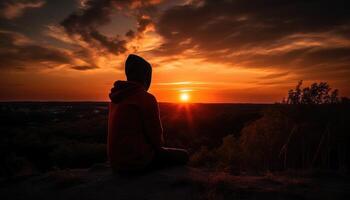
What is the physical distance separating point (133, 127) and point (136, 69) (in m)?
1.15

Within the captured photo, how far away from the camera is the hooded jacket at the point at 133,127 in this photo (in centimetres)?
527

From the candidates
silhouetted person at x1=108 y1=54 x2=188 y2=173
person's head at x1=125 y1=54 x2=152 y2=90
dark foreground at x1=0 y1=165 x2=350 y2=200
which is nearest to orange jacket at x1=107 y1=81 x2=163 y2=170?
silhouetted person at x1=108 y1=54 x2=188 y2=173

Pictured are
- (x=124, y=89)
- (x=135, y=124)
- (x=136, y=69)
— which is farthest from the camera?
(x=136, y=69)

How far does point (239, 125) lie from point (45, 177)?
31059mm

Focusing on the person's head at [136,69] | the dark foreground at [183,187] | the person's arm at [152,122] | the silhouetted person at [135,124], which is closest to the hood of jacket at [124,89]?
the silhouetted person at [135,124]

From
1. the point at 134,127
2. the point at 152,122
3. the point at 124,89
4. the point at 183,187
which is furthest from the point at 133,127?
the point at 183,187

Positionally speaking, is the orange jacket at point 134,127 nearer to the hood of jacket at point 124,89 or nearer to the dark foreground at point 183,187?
the hood of jacket at point 124,89

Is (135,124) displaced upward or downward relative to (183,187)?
upward

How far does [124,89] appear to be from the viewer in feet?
18.0

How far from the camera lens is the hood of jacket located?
5.47 m

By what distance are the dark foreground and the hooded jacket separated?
0.46 meters

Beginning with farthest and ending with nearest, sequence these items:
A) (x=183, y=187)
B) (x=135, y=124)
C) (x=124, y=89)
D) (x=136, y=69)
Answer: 1. (x=136, y=69)
2. (x=124, y=89)
3. (x=135, y=124)
4. (x=183, y=187)

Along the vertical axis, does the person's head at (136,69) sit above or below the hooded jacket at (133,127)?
above

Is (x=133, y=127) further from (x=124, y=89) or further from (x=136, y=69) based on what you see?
(x=136, y=69)
